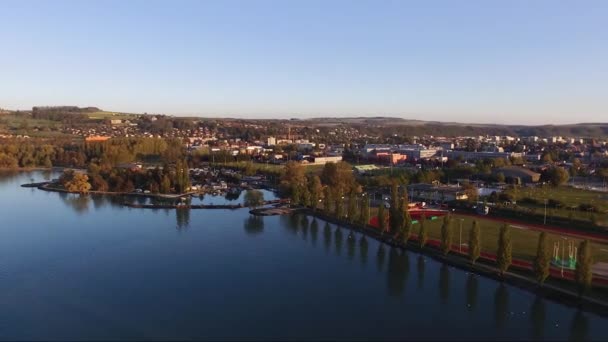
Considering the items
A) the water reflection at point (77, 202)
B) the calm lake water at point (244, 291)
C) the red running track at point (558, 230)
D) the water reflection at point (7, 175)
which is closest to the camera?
the calm lake water at point (244, 291)

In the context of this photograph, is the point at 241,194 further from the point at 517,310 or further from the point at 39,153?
the point at 39,153

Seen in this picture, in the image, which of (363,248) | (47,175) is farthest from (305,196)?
(47,175)

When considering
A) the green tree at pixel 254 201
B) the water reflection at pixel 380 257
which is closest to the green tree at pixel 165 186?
the green tree at pixel 254 201

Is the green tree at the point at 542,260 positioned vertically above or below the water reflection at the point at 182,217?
above

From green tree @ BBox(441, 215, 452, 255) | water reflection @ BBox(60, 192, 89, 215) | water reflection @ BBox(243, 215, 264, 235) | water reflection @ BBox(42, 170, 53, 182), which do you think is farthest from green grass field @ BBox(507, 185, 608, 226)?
water reflection @ BBox(42, 170, 53, 182)

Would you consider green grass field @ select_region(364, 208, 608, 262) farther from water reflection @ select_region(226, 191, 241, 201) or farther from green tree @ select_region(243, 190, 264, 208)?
water reflection @ select_region(226, 191, 241, 201)

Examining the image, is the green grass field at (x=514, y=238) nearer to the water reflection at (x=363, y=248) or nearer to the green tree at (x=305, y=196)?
the water reflection at (x=363, y=248)
